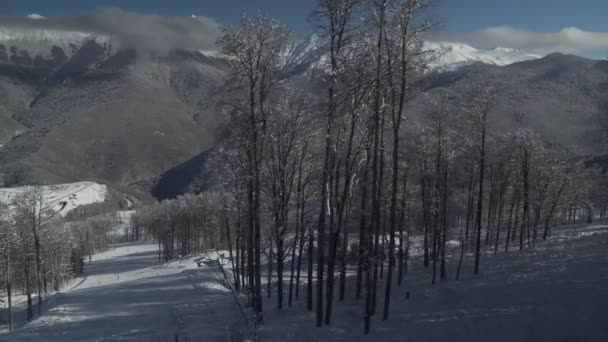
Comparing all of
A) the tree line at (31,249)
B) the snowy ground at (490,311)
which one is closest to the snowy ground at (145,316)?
the snowy ground at (490,311)

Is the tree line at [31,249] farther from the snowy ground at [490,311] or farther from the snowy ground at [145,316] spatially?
the snowy ground at [490,311]

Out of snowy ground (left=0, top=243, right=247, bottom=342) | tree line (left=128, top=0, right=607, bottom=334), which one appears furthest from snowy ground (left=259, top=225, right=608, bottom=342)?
snowy ground (left=0, top=243, right=247, bottom=342)

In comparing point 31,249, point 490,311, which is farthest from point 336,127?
point 31,249

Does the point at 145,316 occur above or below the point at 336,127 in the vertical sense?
below

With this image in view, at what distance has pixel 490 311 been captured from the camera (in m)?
16.9

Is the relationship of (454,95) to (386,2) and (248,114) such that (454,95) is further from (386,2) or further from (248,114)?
(248,114)

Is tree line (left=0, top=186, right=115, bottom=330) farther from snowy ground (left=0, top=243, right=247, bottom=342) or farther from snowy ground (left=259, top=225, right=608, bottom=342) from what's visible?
snowy ground (left=259, top=225, right=608, bottom=342)

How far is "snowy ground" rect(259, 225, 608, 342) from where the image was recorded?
14664 mm

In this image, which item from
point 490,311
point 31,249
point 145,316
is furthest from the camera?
point 31,249

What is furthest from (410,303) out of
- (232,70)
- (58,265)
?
(58,265)

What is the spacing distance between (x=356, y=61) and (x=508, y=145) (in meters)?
24.3

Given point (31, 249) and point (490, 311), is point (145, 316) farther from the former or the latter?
point (31, 249)

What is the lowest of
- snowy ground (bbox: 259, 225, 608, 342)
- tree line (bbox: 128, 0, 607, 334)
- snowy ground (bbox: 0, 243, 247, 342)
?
snowy ground (bbox: 0, 243, 247, 342)

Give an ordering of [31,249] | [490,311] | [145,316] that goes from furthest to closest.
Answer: [31,249] < [145,316] < [490,311]
